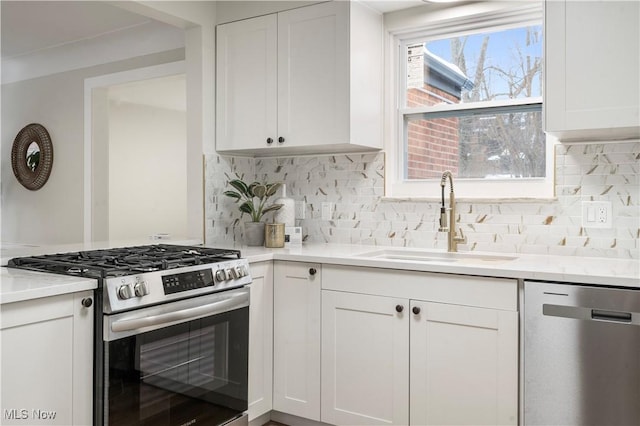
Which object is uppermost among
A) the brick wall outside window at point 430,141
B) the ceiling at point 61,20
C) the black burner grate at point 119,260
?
the ceiling at point 61,20

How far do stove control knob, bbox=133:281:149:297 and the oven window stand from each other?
16cm

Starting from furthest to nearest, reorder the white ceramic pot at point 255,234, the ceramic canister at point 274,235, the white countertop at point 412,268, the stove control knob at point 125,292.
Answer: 1. the white ceramic pot at point 255,234
2. the ceramic canister at point 274,235
3. the stove control knob at point 125,292
4. the white countertop at point 412,268

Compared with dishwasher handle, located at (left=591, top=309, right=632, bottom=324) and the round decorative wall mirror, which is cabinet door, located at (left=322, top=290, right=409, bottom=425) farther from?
the round decorative wall mirror

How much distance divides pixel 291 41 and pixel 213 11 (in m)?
0.61

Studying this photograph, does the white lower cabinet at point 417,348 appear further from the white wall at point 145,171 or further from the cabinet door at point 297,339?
the white wall at point 145,171

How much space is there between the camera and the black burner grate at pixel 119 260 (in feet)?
6.68

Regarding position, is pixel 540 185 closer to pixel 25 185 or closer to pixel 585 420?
pixel 585 420

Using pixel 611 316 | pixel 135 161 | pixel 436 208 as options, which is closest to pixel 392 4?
pixel 436 208

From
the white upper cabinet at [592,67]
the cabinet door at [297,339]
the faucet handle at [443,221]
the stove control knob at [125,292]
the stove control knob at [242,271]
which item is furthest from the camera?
the faucet handle at [443,221]

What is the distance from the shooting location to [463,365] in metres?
2.30

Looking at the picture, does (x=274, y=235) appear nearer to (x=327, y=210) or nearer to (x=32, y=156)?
(x=327, y=210)

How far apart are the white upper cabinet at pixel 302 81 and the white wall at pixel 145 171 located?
2730 millimetres

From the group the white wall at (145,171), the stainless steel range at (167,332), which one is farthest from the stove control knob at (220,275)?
the white wall at (145,171)

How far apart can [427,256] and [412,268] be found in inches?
22.0
